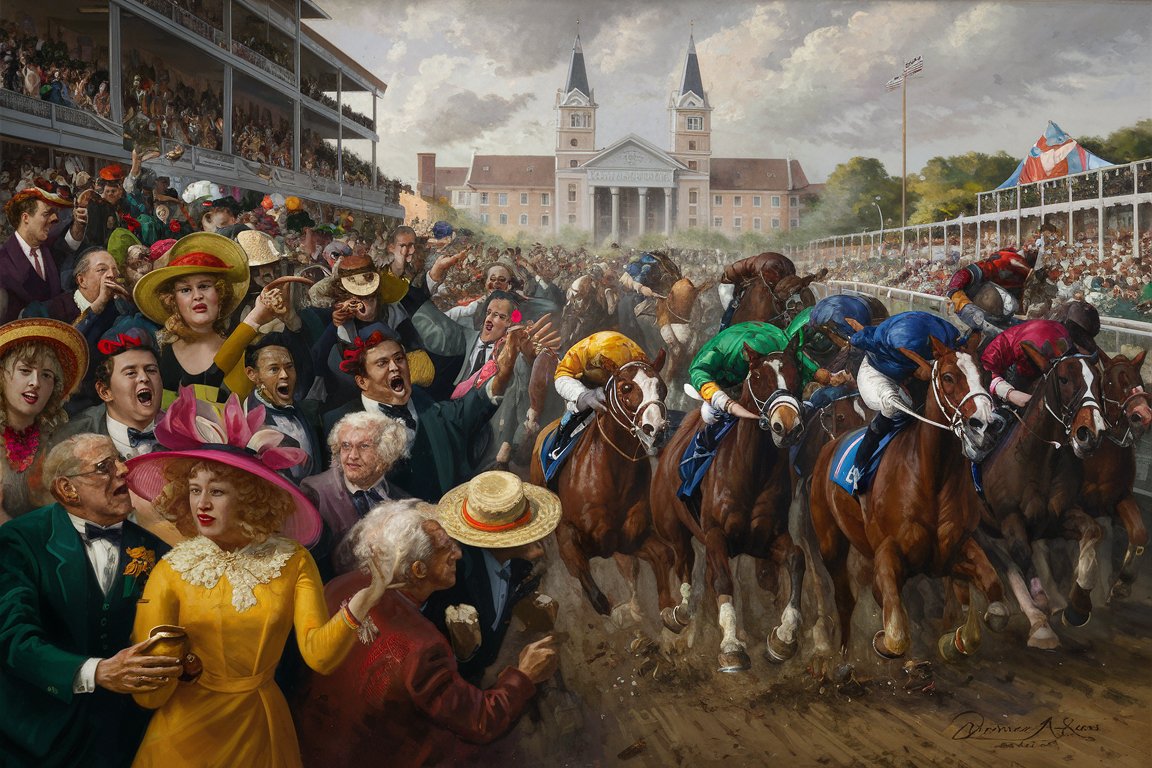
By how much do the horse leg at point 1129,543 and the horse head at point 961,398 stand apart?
1197 mm

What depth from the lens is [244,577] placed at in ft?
12.3

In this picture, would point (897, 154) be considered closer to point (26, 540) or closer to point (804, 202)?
point (804, 202)

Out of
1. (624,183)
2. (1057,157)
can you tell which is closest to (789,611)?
(624,183)

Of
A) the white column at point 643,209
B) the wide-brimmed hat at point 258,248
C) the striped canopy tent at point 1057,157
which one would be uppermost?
the striped canopy tent at point 1057,157

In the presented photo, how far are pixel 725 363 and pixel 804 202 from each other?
1.17 m

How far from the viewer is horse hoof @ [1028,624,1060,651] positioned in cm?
475

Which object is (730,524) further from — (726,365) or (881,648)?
(881,648)

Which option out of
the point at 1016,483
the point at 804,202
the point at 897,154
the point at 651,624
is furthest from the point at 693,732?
the point at 897,154

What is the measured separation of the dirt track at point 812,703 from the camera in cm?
441

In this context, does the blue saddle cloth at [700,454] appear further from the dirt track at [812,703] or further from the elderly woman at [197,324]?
the elderly woman at [197,324]

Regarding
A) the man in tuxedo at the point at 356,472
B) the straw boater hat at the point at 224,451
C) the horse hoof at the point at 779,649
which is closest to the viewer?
the straw boater hat at the point at 224,451

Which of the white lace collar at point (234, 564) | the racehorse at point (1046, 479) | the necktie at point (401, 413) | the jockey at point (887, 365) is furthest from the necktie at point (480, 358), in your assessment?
the racehorse at point (1046, 479)

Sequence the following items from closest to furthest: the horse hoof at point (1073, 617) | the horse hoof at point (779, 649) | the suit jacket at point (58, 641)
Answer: the suit jacket at point (58, 641) → the horse hoof at point (779, 649) → the horse hoof at point (1073, 617)
